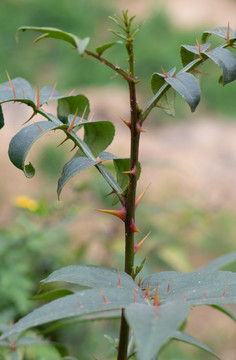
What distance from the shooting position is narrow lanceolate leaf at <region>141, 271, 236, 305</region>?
616 mm

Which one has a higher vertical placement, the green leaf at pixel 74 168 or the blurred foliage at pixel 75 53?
the green leaf at pixel 74 168

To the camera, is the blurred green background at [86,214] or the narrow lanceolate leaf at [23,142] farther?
the blurred green background at [86,214]

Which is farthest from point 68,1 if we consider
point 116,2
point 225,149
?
point 225,149

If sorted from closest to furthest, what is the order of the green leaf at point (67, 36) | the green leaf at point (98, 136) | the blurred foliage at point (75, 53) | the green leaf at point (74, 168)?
the green leaf at point (67, 36) < the green leaf at point (74, 168) < the green leaf at point (98, 136) < the blurred foliage at point (75, 53)

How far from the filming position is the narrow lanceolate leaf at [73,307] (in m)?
0.56

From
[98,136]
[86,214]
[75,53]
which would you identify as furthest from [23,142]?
[75,53]

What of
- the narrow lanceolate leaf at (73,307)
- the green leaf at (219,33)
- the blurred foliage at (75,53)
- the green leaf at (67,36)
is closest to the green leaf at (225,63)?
the green leaf at (219,33)

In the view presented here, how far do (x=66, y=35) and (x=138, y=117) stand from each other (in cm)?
15

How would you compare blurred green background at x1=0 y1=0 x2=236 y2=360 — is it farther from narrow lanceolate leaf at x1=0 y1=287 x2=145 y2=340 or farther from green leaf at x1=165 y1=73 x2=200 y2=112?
narrow lanceolate leaf at x1=0 y1=287 x2=145 y2=340

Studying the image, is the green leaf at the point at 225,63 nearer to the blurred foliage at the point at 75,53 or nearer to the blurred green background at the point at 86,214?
the blurred green background at the point at 86,214

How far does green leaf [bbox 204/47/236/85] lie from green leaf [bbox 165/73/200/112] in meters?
0.04

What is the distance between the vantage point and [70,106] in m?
0.87

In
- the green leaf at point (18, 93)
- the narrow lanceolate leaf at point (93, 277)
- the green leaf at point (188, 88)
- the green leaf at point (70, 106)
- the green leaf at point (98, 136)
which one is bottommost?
the narrow lanceolate leaf at point (93, 277)

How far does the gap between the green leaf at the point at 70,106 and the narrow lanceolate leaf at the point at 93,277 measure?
0.83 feet
